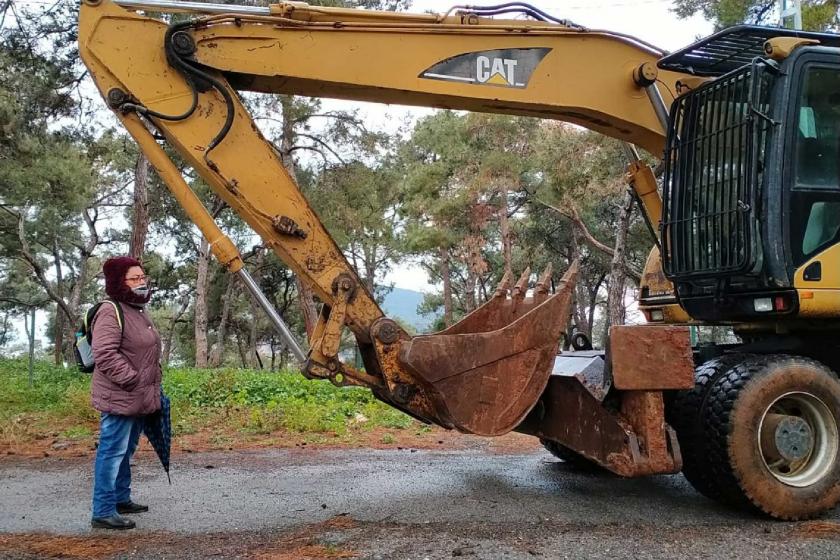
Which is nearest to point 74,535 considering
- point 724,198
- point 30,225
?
point 724,198

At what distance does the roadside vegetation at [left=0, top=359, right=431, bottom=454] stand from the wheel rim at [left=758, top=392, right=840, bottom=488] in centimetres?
415

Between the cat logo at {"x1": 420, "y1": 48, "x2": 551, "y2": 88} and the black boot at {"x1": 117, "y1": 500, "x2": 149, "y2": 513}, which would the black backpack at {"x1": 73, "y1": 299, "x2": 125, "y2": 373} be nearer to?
the black boot at {"x1": 117, "y1": 500, "x2": 149, "y2": 513}

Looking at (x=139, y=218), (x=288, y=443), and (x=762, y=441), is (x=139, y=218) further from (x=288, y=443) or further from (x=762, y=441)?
(x=762, y=441)

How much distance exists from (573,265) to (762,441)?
69.8 inches

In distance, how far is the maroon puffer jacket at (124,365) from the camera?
4.54m

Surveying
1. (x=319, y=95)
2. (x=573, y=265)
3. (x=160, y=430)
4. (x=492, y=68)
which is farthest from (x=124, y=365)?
(x=492, y=68)

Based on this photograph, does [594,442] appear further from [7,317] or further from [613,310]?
[7,317]

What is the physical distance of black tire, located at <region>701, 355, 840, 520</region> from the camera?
4.69 metres

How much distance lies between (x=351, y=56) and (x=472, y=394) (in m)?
2.41

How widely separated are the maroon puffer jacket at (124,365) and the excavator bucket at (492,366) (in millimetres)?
1705

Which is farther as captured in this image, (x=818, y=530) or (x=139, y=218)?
(x=139, y=218)

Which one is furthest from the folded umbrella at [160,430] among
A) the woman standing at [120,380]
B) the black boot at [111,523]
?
the black boot at [111,523]

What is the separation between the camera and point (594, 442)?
4789 millimetres

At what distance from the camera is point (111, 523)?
4.50 metres
